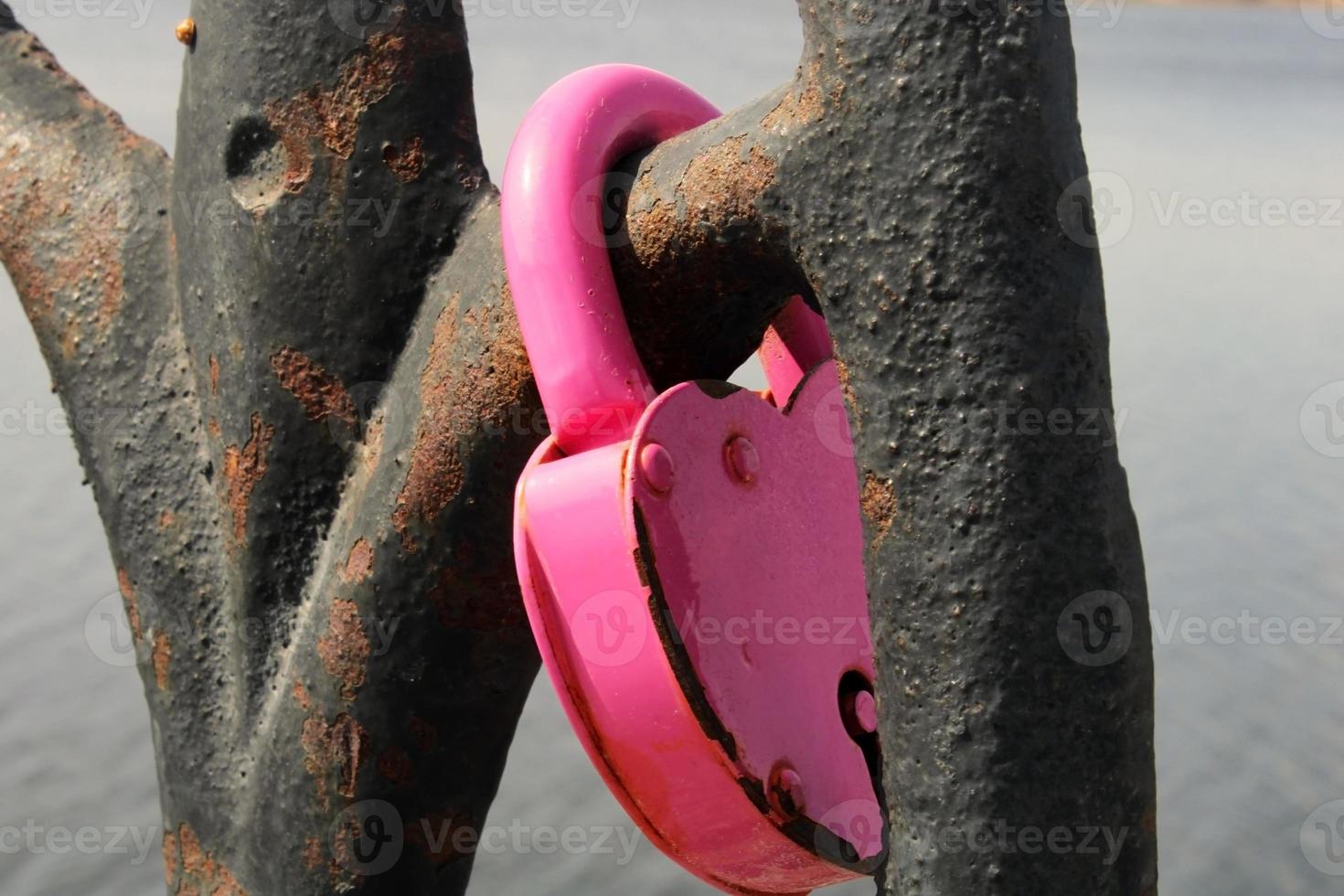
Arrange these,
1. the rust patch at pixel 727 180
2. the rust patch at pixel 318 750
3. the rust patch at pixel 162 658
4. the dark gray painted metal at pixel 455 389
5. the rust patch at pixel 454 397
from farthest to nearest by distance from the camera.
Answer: the rust patch at pixel 162 658 < the rust patch at pixel 318 750 < the rust patch at pixel 454 397 < the rust patch at pixel 727 180 < the dark gray painted metal at pixel 455 389

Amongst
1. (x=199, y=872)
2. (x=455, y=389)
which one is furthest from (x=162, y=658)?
(x=455, y=389)

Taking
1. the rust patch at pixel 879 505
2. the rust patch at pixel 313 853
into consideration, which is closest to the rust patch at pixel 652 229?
the rust patch at pixel 879 505

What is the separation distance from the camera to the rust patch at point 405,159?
987mm

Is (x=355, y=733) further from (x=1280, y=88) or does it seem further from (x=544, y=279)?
(x=1280, y=88)

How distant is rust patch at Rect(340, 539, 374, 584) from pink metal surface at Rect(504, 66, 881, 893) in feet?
0.77

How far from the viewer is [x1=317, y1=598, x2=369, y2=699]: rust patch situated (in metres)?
0.99

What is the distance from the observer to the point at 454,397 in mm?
935

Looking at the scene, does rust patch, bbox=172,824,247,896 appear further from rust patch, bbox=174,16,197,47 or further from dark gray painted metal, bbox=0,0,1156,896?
rust patch, bbox=174,16,197,47

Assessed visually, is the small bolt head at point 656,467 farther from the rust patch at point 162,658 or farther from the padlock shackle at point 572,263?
the rust patch at point 162,658

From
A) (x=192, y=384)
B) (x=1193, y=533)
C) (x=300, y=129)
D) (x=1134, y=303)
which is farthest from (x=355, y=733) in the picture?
(x=1134, y=303)

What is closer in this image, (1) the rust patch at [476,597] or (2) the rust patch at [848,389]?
(2) the rust patch at [848,389]

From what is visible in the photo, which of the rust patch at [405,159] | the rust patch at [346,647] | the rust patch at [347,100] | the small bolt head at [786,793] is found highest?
the rust patch at [347,100]

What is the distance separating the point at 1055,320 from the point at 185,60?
0.70m

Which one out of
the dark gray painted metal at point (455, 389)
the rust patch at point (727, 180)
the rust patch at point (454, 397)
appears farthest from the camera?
the rust patch at point (454, 397)
